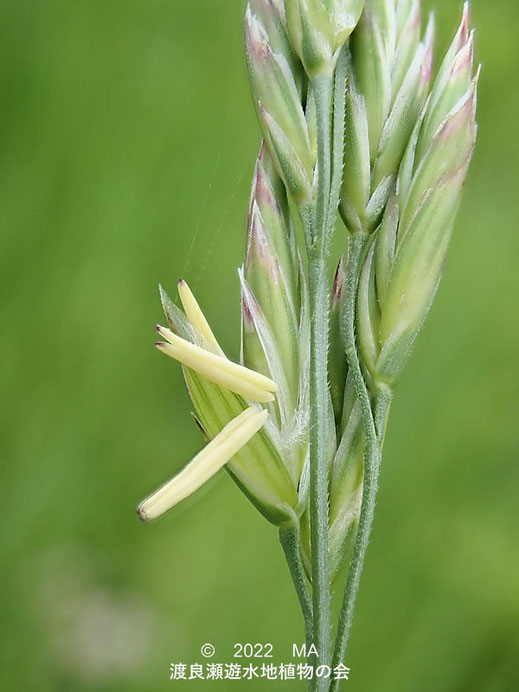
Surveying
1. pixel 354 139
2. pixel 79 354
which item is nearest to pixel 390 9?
pixel 354 139

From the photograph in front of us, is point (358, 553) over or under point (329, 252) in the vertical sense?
under

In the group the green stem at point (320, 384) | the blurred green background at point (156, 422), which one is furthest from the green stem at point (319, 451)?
the blurred green background at point (156, 422)

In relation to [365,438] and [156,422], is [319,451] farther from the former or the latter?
[156,422]

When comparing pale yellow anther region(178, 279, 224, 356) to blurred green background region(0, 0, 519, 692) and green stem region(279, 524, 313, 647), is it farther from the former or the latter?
blurred green background region(0, 0, 519, 692)

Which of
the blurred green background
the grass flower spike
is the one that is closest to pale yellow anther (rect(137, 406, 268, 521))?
the grass flower spike

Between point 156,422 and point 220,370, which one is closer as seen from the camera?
point 220,370

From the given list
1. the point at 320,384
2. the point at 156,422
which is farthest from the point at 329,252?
the point at 156,422

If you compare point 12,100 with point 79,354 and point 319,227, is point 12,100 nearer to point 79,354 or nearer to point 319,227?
point 79,354
